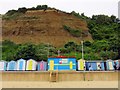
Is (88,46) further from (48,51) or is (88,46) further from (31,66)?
(31,66)

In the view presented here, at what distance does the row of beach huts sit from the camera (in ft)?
78.9

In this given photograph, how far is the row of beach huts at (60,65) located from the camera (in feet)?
78.9

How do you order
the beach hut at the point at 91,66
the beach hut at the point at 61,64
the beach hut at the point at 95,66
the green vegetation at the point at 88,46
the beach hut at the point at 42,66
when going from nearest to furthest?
the beach hut at the point at 61,64 < the beach hut at the point at 42,66 < the beach hut at the point at 91,66 < the beach hut at the point at 95,66 < the green vegetation at the point at 88,46

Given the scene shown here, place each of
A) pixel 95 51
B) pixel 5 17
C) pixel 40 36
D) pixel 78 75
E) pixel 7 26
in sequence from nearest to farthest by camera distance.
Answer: pixel 78 75 < pixel 95 51 < pixel 40 36 < pixel 7 26 < pixel 5 17

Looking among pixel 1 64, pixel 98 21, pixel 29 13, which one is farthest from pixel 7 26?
pixel 1 64

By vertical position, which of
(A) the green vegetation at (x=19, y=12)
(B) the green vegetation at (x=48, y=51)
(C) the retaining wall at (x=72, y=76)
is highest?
(A) the green vegetation at (x=19, y=12)

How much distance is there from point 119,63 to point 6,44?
4045cm

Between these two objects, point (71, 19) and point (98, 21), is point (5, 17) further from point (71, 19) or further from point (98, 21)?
point (98, 21)

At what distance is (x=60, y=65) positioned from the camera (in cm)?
2409

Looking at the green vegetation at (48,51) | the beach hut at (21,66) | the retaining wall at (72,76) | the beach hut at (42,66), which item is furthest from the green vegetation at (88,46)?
the retaining wall at (72,76)

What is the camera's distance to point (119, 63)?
2633 centimetres

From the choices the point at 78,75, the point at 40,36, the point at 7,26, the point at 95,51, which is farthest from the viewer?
the point at 7,26

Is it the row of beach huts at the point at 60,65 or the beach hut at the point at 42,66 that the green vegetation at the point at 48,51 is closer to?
the beach hut at the point at 42,66

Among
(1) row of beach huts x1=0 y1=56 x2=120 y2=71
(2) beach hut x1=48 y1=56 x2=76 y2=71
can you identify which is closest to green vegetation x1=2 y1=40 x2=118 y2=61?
(1) row of beach huts x1=0 y1=56 x2=120 y2=71
